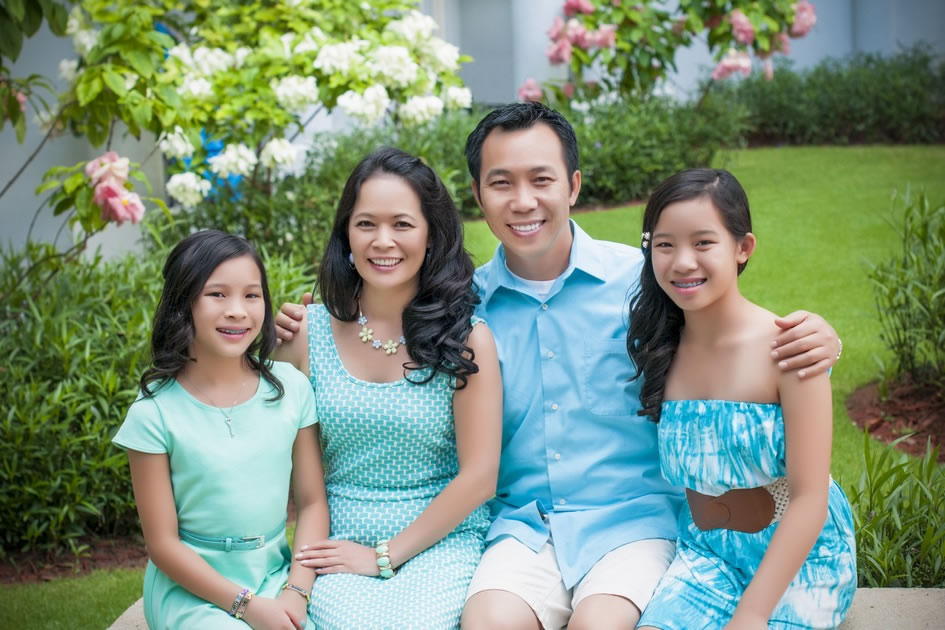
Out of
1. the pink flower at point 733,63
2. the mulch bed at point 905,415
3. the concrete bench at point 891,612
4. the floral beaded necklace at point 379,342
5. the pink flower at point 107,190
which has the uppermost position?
the pink flower at point 733,63

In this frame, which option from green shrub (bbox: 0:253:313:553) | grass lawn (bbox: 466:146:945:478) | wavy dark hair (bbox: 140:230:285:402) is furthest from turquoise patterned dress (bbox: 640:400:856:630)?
green shrub (bbox: 0:253:313:553)

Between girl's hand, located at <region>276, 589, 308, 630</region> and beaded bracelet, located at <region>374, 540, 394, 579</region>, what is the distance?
183mm

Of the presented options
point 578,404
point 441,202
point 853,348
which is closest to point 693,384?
point 578,404

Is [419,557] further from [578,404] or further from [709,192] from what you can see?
[709,192]

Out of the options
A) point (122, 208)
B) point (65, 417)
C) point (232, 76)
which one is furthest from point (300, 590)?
point (232, 76)

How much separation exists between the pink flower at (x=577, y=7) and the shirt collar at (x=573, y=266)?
626 centimetres

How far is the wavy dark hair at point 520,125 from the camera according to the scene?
104 inches

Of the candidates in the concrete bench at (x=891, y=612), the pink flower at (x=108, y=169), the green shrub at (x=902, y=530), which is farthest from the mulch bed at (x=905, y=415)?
the pink flower at (x=108, y=169)

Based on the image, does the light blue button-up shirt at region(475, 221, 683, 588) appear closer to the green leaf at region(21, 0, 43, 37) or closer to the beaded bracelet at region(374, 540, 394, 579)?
the beaded bracelet at region(374, 540, 394, 579)

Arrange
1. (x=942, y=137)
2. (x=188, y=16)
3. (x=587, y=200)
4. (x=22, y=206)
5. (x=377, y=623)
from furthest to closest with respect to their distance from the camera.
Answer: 1. (x=942, y=137)
2. (x=587, y=200)
3. (x=188, y=16)
4. (x=22, y=206)
5. (x=377, y=623)

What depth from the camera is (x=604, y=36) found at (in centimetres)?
845

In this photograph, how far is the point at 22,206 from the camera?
5582 millimetres

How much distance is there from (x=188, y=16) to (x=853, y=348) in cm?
454

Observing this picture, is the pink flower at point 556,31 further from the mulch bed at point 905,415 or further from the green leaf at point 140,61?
the green leaf at point 140,61
